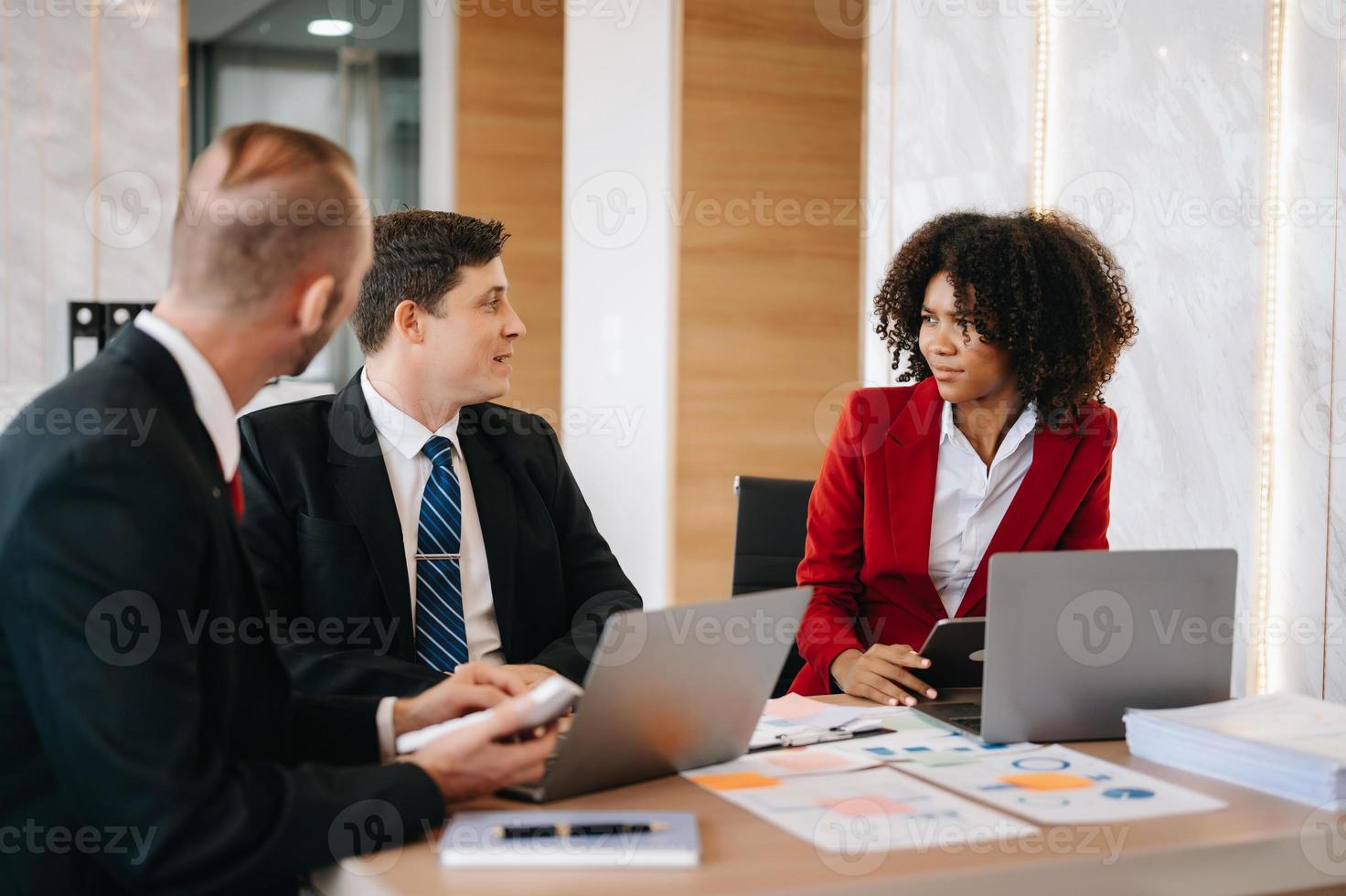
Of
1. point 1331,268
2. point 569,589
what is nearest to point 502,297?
point 569,589

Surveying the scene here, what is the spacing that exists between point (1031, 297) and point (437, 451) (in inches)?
44.4

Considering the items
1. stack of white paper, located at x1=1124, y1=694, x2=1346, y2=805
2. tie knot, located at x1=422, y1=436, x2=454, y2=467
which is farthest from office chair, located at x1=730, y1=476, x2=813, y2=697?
stack of white paper, located at x1=1124, y1=694, x2=1346, y2=805

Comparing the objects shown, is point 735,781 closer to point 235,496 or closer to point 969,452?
point 235,496

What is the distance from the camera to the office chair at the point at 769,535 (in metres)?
2.73

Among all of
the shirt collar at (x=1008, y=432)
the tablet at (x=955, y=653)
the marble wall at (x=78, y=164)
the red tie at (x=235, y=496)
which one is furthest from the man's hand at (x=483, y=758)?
the marble wall at (x=78, y=164)

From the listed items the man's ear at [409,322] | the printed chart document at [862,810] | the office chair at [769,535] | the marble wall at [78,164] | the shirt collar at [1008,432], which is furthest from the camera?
the marble wall at [78,164]

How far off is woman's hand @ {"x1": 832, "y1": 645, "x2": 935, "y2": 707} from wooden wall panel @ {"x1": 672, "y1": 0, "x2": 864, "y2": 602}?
2740mm

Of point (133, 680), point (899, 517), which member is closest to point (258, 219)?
point (133, 680)

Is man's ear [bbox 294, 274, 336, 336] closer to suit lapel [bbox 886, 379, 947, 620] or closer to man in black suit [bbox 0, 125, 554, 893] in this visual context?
man in black suit [bbox 0, 125, 554, 893]

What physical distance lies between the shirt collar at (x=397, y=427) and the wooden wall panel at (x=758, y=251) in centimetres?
251

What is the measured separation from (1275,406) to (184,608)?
2.29 metres

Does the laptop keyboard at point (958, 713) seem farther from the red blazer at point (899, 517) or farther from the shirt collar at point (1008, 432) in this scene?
the shirt collar at point (1008, 432)

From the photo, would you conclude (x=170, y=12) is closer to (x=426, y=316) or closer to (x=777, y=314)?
(x=777, y=314)

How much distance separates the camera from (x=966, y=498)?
237 cm
